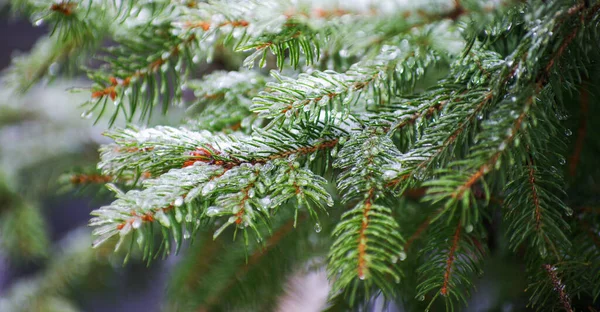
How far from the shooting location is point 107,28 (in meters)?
0.44

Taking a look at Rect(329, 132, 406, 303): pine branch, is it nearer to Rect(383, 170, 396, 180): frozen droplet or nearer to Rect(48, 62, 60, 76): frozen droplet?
Rect(383, 170, 396, 180): frozen droplet

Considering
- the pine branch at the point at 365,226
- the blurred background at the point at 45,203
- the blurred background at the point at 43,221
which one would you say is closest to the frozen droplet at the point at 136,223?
the pine branch at the point at 365,226

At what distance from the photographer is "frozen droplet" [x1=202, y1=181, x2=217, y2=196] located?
0.80 feet

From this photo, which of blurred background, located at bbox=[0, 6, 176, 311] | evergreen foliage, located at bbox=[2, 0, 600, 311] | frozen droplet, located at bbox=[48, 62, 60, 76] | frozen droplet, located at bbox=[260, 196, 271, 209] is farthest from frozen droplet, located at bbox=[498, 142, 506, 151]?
blurred background, located at bbox=[0, 6, 176, 311]

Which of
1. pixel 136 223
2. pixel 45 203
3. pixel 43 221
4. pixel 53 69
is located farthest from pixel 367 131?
pixel 45 203

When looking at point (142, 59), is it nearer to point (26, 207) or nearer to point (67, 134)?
point (67, 134)

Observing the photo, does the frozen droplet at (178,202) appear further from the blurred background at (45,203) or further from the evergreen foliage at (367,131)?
the blurred background at (45,203)

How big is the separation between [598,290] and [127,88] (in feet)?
1.17

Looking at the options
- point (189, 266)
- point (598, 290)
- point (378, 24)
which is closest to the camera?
point (378, 24)

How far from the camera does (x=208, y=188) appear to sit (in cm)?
25

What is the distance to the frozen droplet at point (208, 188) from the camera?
0.80ft

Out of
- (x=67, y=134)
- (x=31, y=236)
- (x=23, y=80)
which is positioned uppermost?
(x=23, y=80)

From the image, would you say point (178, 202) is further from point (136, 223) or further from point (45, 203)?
point (45, 203)

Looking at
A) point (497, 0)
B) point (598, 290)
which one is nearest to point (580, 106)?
point (598, 290)
